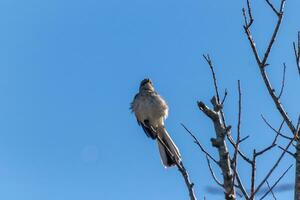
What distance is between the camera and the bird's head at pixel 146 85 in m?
9.62

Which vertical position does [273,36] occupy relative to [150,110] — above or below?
below

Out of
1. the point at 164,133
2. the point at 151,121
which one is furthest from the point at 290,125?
the point at 151,121

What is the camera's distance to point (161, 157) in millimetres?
7199

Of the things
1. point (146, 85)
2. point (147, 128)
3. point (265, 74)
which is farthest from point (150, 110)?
point (265, 74)

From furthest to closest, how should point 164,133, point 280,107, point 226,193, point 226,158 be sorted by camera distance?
point 164,133 → point 280,107 → point 226,158 → point 226,193

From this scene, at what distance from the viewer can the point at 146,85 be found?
974 centimetres

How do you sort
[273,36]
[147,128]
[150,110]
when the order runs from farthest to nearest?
[150,110] → [147,128] → [273,36]

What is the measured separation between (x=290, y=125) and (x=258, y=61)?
0.46m

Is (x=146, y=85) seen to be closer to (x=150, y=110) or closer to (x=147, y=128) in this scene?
(x=150, y=110)

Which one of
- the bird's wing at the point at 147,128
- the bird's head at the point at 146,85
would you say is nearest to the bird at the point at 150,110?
the bird's wing at the point at 147,128

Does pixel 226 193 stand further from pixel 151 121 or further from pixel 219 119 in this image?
pixel 151 121

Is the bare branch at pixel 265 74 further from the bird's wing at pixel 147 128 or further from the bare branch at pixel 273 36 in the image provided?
the bird's wing at pixel 147 128

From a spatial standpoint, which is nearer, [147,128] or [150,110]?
[147,128]

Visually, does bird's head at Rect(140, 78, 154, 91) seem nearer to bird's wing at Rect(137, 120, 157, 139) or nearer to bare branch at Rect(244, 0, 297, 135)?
bird's wing at Rect(137, 120, 157, 139)
